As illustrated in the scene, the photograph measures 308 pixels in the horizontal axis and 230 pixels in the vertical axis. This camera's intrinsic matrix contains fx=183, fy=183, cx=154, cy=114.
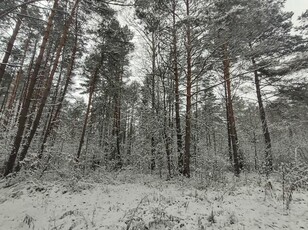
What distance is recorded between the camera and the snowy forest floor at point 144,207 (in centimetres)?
421

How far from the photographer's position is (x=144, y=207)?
5.08 metres

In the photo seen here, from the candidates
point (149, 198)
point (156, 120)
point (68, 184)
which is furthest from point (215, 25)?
point (68, 184)

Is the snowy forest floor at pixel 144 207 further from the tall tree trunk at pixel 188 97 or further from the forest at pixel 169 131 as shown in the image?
the tall tree trunk at pixel 188 97

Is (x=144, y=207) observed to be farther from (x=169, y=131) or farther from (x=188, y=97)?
(x=188, y=97)

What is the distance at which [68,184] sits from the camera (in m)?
7.23

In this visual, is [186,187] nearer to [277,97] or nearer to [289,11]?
[277,97]

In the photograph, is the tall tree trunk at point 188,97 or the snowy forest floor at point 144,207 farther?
the tall tree trunk at point 188,97

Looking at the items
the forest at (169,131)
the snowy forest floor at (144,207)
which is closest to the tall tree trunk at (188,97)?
the forest at (169,131)

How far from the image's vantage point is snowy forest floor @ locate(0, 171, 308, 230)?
13.8 feet

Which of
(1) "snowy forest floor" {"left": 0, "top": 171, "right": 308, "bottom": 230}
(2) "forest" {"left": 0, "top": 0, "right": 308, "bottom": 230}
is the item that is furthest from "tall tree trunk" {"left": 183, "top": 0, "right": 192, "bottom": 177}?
(1) "snowy forest floor" {"left": 0, "top": 171, "right": 308, "bottom": 230}

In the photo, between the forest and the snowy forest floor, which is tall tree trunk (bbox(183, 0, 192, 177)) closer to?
the forest

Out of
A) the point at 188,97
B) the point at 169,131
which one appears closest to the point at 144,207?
the point at 169,131

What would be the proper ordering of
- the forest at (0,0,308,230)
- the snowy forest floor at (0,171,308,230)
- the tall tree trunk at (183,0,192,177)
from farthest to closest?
the tall tree trunk at (183,0,192,177) → the forest at (0,0,308,230) → the snowy forest floor at (0,171,308,230)

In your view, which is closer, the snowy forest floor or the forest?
the snowy forest floor
